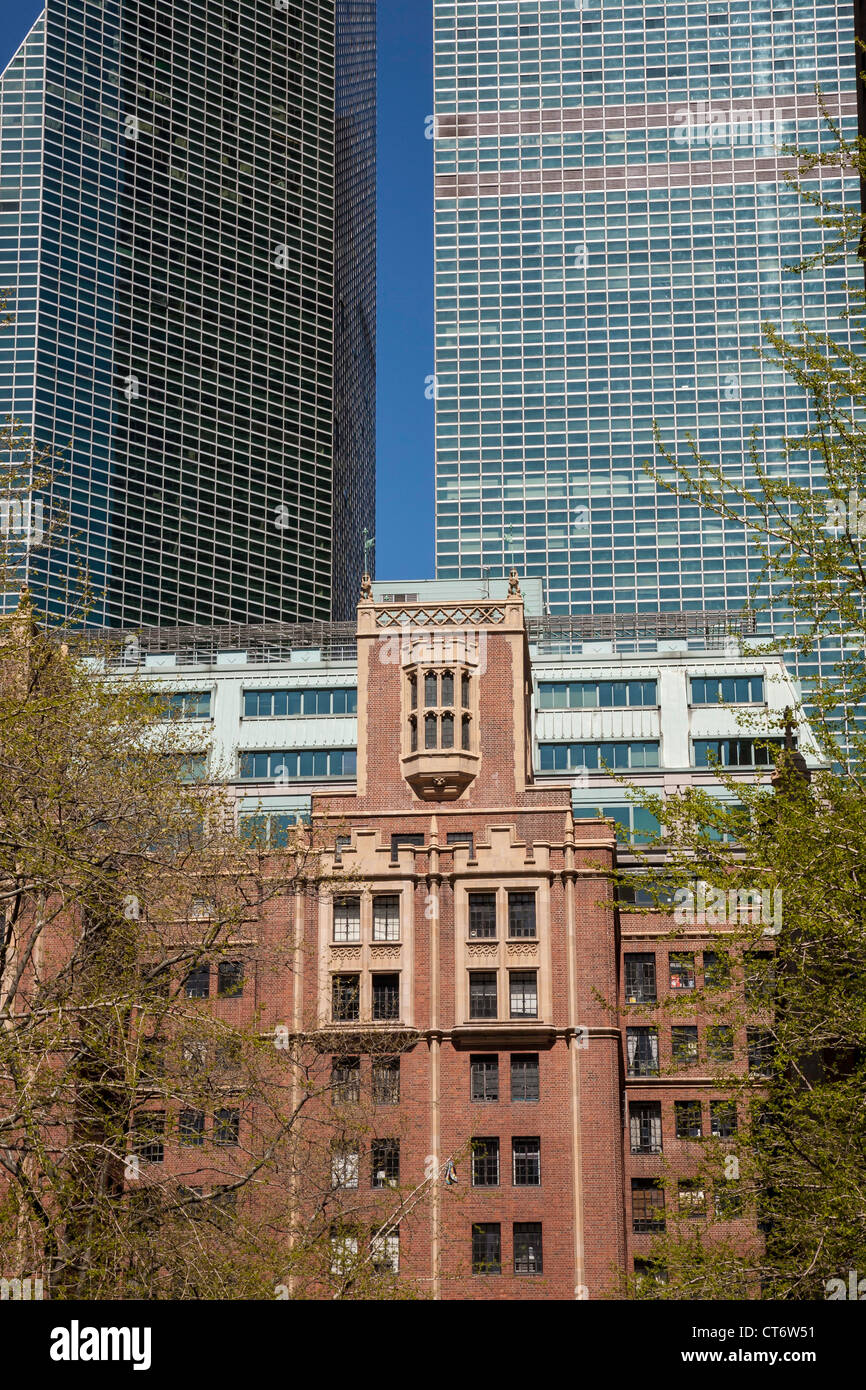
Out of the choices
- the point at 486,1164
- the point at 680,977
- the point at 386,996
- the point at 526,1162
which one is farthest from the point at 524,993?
the point at 680,977

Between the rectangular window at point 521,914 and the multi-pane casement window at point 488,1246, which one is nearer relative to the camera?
the multi-pane casement window at point 488,1246

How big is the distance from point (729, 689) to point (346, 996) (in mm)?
60319

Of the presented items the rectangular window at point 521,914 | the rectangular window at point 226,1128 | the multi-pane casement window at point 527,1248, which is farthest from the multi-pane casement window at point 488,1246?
the rectangular window at point 521,914

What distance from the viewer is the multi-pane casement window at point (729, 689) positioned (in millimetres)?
132500

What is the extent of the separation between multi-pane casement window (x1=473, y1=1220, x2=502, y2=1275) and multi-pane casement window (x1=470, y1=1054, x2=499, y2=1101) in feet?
18.5

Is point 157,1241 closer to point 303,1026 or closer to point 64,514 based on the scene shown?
point 64,514

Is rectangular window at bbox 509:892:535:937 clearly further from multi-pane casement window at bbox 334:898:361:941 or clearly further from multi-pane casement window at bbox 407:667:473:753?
multi-pane casement window at bbox 407:667:473:753

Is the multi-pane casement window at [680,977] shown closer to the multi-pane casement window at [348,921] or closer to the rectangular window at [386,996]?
the rectangular window at [386,996]

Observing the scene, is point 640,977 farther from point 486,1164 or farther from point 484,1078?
point 486,1164

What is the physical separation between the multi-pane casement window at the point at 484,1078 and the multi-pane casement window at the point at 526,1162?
2.39m
